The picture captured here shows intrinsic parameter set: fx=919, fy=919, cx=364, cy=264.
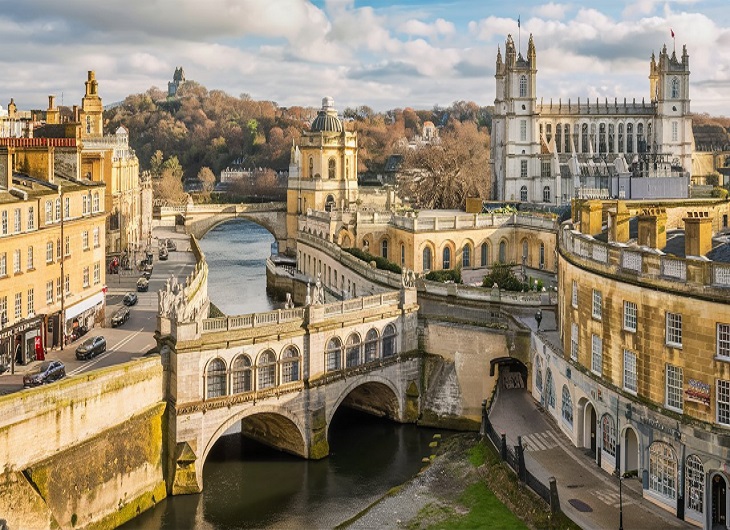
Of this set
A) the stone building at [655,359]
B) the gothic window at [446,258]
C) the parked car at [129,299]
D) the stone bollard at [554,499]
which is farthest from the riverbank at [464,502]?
the gothic window at [446,258]

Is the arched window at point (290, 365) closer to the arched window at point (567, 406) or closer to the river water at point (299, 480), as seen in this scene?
the river water at point (299, 480)

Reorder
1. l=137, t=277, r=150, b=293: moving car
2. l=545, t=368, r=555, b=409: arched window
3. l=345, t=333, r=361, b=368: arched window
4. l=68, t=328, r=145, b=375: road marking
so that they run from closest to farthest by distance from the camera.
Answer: l=68, t=328, r=145, b=375: road marking < l=545, t=368, r=555, b=409: arched window < l=345, t=333, r=361, b=368: arched window < l=137, t=277, r=150, b=293: moving car

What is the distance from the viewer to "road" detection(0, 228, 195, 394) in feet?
121

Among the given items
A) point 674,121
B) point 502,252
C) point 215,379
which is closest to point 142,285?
point 215,379

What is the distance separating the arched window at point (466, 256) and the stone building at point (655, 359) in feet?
95.6

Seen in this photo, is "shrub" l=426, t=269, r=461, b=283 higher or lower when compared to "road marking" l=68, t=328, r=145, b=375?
higher

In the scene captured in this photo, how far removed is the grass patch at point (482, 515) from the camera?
3161cm

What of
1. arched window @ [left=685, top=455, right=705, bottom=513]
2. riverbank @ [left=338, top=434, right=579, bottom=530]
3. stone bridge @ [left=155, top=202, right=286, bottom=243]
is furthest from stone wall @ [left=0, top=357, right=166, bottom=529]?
stone bridge @ [left=155, top=202, right=286, bottom=243]

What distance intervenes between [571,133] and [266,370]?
3011 inches

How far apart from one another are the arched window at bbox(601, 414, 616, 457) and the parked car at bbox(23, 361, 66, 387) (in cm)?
2021

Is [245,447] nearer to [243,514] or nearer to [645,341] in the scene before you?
[243,514]

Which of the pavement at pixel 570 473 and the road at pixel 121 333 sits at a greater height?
the road at pixel 121 333

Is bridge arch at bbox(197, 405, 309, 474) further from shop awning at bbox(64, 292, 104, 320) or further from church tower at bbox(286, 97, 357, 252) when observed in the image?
church tower at bbox(286, 97, 357, 252)

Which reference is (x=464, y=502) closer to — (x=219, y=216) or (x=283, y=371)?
(x=283, y=371)
